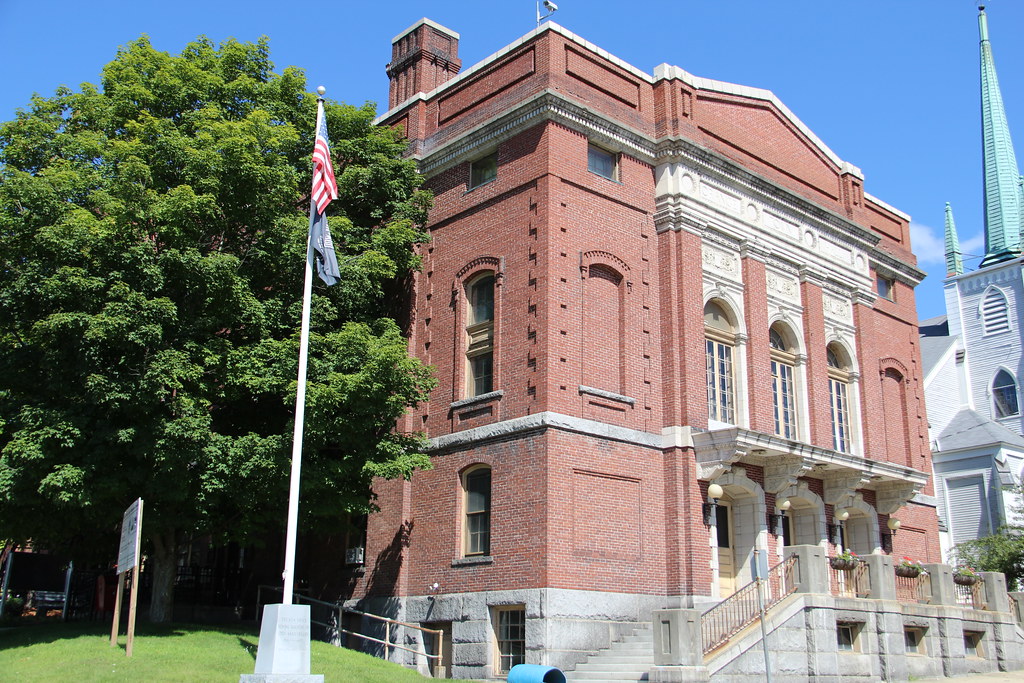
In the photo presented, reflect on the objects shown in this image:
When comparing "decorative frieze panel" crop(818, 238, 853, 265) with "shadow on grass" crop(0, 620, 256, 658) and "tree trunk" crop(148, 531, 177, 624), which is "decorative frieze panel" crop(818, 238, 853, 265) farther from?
"tree trunk" crop(148, 531, 177, 624)

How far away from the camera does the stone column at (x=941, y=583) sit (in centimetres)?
2283

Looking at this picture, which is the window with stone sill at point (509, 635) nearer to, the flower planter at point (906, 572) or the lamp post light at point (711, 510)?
the lamp post light at point (711, 510)

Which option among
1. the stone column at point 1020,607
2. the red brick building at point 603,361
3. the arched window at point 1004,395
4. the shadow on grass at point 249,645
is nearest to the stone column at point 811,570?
the red brick building at point 603,361

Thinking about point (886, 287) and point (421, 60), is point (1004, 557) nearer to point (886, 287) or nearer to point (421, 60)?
point (886, 287)

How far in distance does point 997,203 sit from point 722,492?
48745mm

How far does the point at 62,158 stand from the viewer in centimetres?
2077

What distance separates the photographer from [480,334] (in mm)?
23016

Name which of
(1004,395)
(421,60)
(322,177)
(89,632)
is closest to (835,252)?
(421,60)

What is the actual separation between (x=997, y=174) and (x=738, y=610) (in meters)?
54.0

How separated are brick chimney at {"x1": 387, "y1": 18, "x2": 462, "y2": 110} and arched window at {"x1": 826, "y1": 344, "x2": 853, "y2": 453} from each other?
13824 millimetres

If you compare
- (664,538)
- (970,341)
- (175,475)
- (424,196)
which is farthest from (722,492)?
(970,341)

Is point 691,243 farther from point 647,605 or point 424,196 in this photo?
point 647,605

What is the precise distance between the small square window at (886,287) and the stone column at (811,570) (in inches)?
569

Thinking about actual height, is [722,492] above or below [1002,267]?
below
